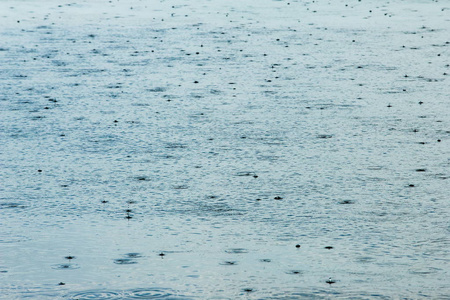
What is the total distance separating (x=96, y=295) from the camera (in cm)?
523

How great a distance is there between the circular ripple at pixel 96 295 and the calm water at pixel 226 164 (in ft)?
A: 0.06

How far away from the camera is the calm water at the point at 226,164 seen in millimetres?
5559

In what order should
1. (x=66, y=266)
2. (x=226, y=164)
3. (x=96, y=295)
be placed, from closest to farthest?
(x=96, y=295) < (x=66, y=266) < (x=226, y=164)

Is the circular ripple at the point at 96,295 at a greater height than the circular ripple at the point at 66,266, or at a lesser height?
lesser

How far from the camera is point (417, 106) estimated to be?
961 cm

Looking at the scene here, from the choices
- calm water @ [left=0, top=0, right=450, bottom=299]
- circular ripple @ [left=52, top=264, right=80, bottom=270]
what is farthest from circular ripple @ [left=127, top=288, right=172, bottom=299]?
circular ripple @ [left=52, top=264, right=80, bottom=270]

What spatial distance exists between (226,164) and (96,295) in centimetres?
278

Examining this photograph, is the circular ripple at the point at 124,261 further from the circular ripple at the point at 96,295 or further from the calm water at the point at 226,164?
the circular ripple at the point at 96,295

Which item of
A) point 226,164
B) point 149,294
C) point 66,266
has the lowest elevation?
point 149,294

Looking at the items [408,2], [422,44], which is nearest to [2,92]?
[422,44]

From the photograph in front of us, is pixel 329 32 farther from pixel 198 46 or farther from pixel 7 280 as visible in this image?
pixel 7 280

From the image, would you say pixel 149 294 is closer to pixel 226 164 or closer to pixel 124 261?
pixel 124 261

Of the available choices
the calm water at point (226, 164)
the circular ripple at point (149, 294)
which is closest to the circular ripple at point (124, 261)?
the calm water at point (226, 164)

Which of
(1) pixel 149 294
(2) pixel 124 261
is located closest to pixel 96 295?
(1) pixel 149 294
